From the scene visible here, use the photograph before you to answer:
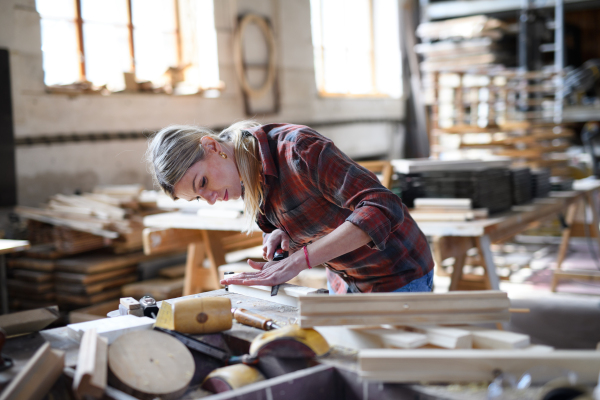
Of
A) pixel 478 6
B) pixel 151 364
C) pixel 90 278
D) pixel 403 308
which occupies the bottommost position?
pixel 90 278

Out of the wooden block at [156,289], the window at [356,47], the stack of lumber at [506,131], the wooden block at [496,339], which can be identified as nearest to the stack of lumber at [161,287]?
the wooden block at [156,289]

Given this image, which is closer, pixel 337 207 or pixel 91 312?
pixel 337 207

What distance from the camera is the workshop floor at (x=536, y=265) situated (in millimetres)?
4938

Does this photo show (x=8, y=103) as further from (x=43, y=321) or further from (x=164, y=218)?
(x=43, y=321)

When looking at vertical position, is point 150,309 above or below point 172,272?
above

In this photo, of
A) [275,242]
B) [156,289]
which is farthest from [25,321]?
[156,289]

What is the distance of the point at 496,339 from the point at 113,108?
4.97 m

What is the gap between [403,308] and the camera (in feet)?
4.49

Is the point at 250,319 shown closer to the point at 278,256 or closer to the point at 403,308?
the point at 278,256

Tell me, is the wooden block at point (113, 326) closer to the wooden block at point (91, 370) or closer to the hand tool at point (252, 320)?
the wooden block at point (91, 370)

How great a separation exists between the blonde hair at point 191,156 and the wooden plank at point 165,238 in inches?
66.1

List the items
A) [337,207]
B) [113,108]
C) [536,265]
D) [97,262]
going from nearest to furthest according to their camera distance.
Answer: [337,207] → [97,262] → [113,108] → [536,265]

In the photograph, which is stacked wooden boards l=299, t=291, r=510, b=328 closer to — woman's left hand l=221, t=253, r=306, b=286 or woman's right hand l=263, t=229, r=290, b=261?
woman's left hand l=221, t=253, r=306, b=286

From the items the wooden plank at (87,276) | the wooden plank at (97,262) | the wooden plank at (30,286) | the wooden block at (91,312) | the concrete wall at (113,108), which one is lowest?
the wooden block at (91,312)
